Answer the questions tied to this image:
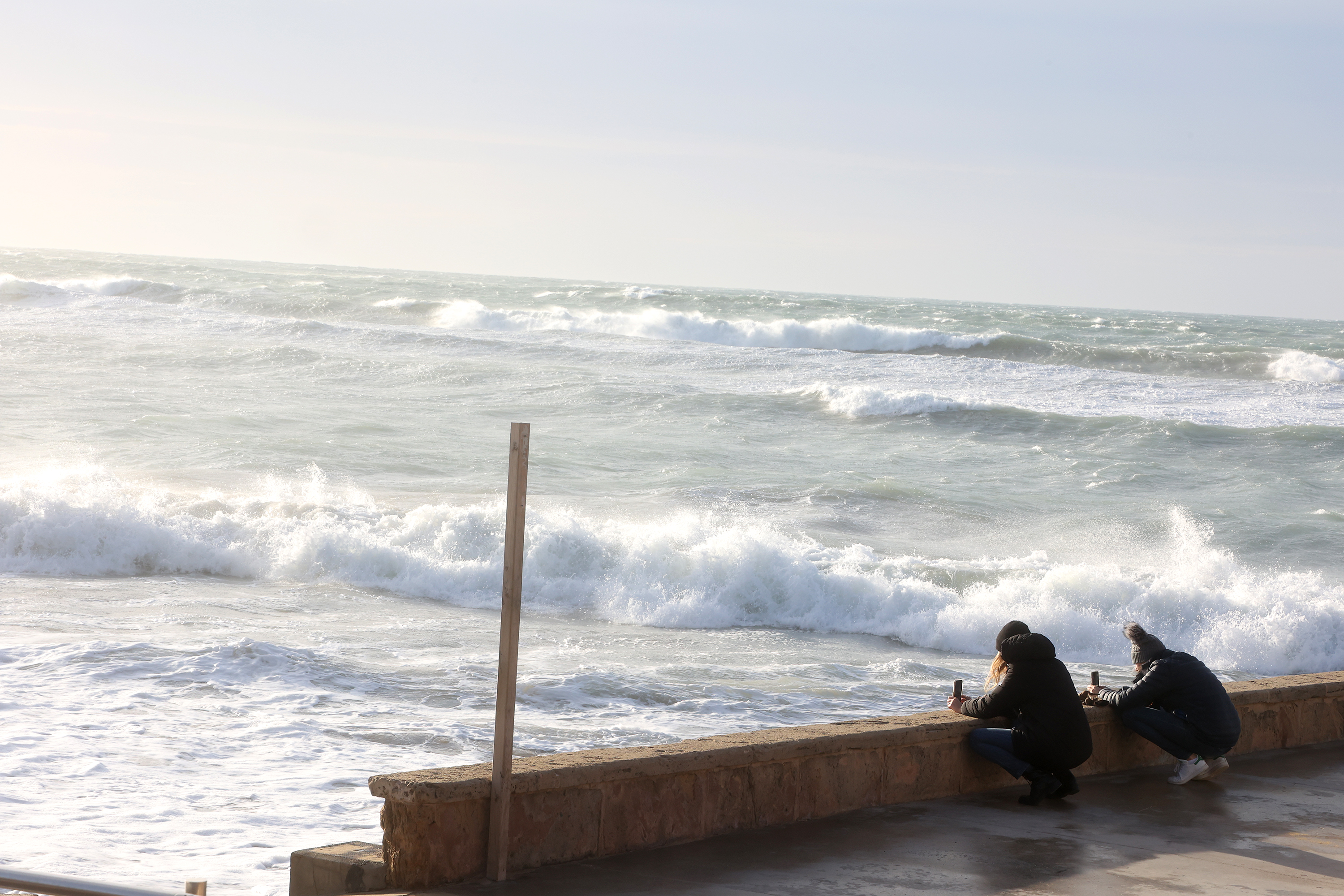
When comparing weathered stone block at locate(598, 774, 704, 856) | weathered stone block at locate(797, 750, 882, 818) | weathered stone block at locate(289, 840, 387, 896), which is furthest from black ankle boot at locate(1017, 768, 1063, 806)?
weathered stone block at locate(289, 840, 387, 896)

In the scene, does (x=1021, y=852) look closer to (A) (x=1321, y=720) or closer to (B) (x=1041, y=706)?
(B) (x=1041, y=706)

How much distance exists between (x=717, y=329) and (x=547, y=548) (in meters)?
32.4

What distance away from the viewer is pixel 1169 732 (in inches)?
240

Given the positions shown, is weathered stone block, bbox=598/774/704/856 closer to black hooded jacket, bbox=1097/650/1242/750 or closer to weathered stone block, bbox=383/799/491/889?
weathered stone block, bbox=383/799/491/889

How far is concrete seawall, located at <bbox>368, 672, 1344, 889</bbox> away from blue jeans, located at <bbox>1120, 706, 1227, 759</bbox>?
0.11 m

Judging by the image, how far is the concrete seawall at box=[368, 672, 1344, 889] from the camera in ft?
13.5

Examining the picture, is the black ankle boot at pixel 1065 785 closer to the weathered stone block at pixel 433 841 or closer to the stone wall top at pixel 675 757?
the stone wall top at pixel 675 757

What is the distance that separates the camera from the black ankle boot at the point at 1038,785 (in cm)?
550

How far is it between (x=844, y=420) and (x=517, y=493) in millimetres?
23909

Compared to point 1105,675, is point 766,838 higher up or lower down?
higher up

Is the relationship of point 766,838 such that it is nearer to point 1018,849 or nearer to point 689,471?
point 1018,849

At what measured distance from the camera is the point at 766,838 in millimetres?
4852

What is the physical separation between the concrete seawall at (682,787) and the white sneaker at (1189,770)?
33 cm

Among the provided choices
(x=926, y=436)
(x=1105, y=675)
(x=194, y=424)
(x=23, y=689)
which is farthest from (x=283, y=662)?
(x=926, y=436)
